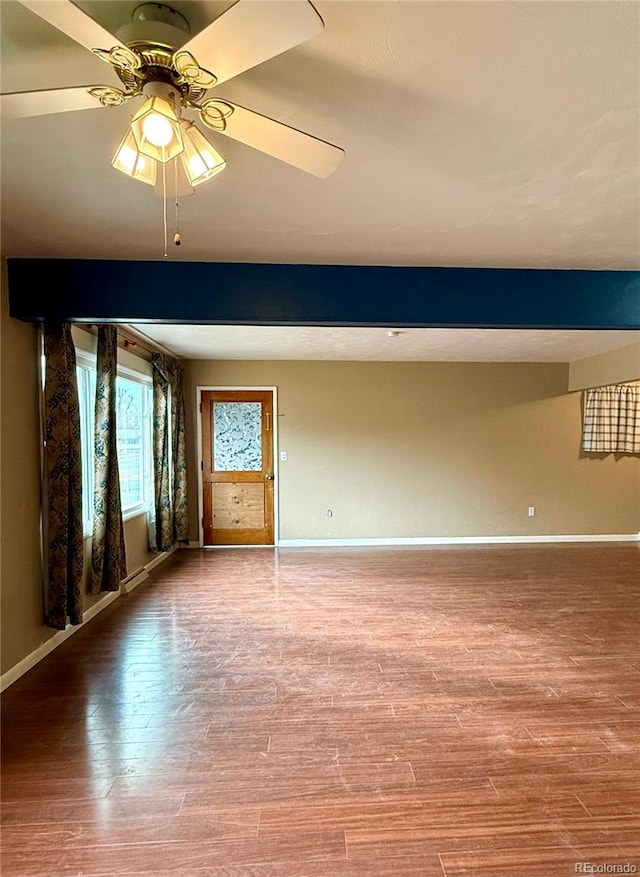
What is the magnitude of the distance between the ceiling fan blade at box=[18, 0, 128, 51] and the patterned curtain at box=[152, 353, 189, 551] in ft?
13.5

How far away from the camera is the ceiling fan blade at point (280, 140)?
120 cm

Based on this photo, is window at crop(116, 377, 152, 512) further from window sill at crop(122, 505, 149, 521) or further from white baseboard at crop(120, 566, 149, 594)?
white baseboard at crop(120, 566, 149, 594)

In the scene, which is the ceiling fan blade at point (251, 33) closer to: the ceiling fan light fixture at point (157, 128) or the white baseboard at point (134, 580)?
the ceiling fan light fixture at point (157, 128)

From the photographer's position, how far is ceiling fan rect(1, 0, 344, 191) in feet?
3.02

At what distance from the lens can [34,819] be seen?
5.50 ft

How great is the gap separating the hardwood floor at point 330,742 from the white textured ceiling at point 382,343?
2.49 meters

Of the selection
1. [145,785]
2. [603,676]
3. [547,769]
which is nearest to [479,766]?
[547,769]

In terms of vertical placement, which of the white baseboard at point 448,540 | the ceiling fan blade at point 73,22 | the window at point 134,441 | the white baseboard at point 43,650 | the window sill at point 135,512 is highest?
the ceiling fan blade at point 73,22

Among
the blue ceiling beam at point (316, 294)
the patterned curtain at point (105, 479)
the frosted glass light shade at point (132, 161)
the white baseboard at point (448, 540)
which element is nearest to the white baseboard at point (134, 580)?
the patterned curtain at point (105, 479)

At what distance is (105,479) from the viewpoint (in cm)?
353

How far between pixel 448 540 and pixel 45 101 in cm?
588

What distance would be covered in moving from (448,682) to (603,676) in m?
0.95

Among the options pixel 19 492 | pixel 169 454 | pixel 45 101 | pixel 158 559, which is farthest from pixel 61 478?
pixel 158 559

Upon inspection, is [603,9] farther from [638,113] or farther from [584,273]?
[584,273]
